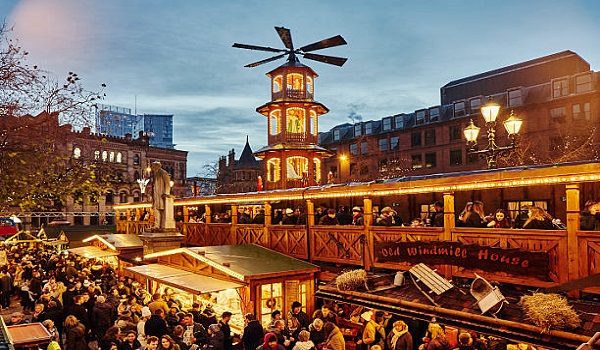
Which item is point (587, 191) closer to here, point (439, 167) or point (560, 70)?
point (439, 167)

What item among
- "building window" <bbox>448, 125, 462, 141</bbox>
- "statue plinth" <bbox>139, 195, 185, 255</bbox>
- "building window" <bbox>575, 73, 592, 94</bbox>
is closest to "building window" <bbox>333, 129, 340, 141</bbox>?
"building window" <bbox>448, 125, 462, 141</bbox>

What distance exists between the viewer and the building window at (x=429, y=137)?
50.8 m

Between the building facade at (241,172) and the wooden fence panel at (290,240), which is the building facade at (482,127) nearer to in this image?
the wooden fence panel at (290,240)

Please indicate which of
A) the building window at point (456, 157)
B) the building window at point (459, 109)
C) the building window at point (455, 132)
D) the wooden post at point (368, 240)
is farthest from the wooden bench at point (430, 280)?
the building window at point (459, 109)

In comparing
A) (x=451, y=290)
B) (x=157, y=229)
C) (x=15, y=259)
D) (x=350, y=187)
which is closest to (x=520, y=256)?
(x=451, y=290)

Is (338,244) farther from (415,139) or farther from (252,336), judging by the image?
(415,139)

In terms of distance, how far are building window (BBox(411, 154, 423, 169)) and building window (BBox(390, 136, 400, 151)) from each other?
95.8 inches

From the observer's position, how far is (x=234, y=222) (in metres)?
19.0

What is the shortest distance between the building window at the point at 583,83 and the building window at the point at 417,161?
646 inches

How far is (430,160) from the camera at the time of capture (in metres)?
50.9

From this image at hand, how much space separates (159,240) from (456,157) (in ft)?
120

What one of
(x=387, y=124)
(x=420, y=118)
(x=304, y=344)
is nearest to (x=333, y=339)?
(x=304, y=344)

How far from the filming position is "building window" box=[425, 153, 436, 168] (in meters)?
50.6

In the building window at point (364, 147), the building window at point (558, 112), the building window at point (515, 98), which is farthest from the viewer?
the building window at point (364, 147)
